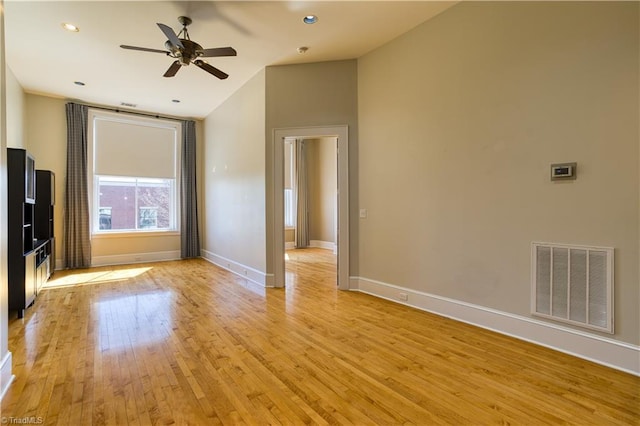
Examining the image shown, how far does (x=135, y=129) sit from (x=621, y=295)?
8364mm

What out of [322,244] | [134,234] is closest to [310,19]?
[134,234]

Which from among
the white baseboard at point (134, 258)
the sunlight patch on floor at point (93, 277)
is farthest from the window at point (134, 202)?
the sunlight patch on floor at point (93, 277)

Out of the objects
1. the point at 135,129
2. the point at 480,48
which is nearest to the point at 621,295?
the point at 480,48

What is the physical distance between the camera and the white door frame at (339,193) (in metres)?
4.59

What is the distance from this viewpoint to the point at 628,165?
2.32 m

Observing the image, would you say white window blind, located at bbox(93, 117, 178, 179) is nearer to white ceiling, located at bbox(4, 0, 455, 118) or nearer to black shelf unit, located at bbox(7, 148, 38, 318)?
white ceiling, located at bbox(4, 0, 455, 118)

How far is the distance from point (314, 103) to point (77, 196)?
526 cm

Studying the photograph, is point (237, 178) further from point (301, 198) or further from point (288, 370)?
point (288, 370)

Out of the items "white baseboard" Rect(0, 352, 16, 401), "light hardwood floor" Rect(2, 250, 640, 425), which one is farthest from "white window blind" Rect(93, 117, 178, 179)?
"white baseboard" Rect(0, 352, 16, 401)

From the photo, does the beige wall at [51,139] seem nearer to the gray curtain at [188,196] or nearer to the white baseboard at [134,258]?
the white baseboard at [134,258]

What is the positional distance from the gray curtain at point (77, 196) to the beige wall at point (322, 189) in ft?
18.9

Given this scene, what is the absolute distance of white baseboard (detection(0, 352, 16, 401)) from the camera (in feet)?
6.64

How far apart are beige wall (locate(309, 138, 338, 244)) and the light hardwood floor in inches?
222

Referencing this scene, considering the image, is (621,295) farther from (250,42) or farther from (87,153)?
(87,153)
